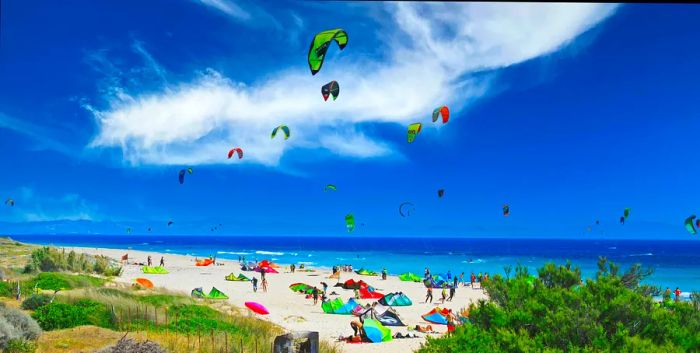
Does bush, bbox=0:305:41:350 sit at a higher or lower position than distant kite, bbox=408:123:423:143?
lower

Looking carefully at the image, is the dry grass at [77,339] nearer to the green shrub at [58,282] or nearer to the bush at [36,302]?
the bush at [36,302]

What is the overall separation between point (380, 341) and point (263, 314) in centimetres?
731

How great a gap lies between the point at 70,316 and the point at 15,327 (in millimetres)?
2252

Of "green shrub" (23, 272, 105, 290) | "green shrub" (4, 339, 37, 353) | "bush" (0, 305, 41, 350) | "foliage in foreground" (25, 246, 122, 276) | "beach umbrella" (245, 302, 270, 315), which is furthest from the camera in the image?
"foliage in foreground" (25, 246, 122, 276)

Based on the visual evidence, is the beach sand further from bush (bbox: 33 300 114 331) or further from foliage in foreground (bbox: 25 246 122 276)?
bush (bbox: 33 300 114 331)

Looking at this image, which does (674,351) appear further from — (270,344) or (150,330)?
(150,330)

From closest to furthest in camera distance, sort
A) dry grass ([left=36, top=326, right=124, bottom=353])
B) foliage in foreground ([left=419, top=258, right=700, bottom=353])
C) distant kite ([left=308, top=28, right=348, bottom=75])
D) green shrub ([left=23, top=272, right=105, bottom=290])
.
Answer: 1. distant kite ([left=308, top=28, right=348, bottom=75])
2. foliage in foreground ([left=419, top=258, right=700, bottom=353])
3. dry grass ([left=36, top=326, right=124, bottom=353])
4. green shrub ([left=23, top=272, right=105, bottom=290])

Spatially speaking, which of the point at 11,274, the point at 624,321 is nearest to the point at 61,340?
the point at 624,321

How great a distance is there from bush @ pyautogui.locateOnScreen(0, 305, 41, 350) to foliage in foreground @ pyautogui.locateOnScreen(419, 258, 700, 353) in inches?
340

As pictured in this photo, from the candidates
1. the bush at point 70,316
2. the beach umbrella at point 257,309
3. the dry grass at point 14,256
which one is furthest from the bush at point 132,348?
the dry grass at point 14,256

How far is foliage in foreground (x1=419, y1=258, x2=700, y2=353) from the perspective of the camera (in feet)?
25.0

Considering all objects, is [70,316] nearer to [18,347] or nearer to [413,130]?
[18,347]

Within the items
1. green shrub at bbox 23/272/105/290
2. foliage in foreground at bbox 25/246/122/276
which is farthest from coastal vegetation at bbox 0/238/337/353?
foliage in foreground at bbox 25/246/122/276

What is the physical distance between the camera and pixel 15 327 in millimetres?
10984
